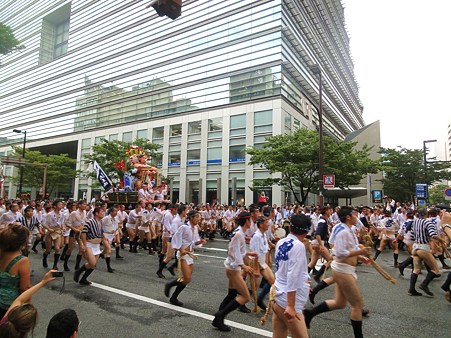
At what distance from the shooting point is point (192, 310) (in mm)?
5590

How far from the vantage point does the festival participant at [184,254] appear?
19.3 ft

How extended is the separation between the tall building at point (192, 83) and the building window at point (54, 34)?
46cm

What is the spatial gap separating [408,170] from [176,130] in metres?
26.1

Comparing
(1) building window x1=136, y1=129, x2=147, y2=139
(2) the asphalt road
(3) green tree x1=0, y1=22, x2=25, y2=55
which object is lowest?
(2) the asphalt road

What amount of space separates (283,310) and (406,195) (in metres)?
36.9

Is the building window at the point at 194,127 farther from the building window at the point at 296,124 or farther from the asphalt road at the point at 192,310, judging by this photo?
the asphalt road at the point at 192,310

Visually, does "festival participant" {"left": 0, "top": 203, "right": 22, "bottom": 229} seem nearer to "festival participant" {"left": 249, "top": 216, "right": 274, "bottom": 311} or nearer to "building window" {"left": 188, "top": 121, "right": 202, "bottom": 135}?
"festival participant" {"left": 249, "top": 216, "right": 274, "bottom": 311}

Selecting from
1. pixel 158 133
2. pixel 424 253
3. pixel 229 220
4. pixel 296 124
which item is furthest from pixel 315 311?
pixel 158 133

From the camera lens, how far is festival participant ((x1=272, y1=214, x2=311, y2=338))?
306 centimetres

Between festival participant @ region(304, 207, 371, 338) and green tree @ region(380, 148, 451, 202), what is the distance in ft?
98.6

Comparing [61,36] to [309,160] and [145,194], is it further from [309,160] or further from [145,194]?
[309,160]

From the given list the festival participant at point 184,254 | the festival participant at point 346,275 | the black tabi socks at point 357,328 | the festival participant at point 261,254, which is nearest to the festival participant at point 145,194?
the festival participant at point 184,254

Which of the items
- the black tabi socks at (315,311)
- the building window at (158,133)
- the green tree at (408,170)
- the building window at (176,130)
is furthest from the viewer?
the building window at (158,133)

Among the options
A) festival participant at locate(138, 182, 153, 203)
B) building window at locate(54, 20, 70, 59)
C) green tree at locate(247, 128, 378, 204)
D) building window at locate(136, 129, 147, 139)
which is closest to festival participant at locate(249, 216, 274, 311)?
festival participant at locate(138, 182, 153, 203)
